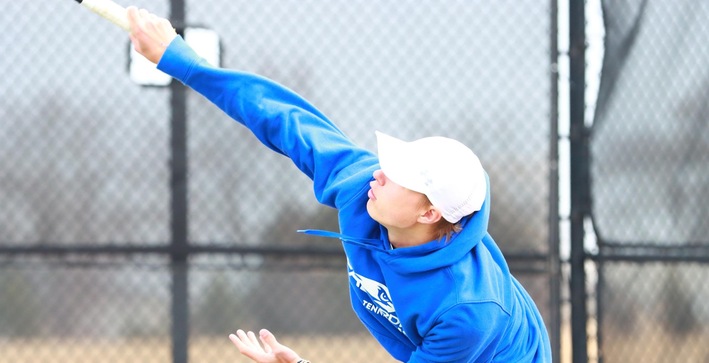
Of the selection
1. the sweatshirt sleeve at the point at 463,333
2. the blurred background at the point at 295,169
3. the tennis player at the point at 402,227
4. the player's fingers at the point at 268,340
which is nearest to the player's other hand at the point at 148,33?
the tennis player at the point at 402,227

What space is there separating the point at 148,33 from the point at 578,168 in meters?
2.18

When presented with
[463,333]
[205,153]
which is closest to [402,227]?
[463,333]

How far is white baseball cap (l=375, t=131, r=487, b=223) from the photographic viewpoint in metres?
2.42

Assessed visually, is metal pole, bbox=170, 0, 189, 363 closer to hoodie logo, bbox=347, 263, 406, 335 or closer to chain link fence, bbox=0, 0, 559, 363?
chain link fence, bbox=0, 0, 559, 363

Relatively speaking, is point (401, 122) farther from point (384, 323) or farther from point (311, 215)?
point (384, 323)

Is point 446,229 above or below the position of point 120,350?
above

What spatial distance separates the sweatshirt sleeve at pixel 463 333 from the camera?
7.90ft

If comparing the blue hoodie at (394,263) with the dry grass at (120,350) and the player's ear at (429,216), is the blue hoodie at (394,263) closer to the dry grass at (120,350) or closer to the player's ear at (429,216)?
the player's ear at (429,216)

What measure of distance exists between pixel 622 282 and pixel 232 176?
159 cm

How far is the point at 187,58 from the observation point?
2.68 meters

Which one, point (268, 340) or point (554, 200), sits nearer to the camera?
point (268, 340)

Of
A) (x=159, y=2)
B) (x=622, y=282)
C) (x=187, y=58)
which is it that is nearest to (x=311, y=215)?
(x=159, y=2)

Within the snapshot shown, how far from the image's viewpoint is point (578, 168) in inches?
169

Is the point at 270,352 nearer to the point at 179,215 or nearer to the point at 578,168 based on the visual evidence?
the point at 179,215
